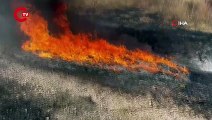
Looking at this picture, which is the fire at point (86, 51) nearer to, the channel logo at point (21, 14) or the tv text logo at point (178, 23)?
the channel logo at point (21, 14)

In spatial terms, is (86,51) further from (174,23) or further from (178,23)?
(178,23)

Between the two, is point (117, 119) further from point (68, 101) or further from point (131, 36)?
point (131, 36)

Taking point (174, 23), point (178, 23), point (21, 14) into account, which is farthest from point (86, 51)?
point (178, 23)

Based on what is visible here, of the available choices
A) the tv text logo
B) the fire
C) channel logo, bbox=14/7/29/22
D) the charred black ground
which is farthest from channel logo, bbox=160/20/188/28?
channel logo, bbox=14/7/29/22

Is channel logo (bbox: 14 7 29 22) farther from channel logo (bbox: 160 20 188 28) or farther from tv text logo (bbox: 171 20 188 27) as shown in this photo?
tv text logo (bbox: 171 20 188 27)

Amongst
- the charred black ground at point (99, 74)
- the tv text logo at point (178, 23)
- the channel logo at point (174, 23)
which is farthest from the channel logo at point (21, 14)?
the tv text logo at point (178, 23)

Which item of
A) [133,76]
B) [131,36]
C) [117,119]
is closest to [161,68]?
[133,76]
